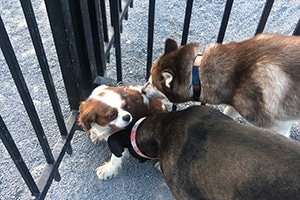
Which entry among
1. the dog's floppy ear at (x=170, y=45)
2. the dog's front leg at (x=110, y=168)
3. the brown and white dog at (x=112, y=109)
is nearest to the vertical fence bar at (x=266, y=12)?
the dog's floppy ear at (x=170, y=45)

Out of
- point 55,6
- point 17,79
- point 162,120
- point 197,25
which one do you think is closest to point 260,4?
point 197,25

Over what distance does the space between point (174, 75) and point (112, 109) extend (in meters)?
0.42

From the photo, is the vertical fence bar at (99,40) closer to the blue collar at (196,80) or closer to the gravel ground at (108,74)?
the gravel ground at (108,74)

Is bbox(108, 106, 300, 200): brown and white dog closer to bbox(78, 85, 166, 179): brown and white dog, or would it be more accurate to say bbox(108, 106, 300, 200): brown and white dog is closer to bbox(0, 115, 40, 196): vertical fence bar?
bbox(78, 85, 166, 179): brown and white dog

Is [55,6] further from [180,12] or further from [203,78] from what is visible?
[180,12]

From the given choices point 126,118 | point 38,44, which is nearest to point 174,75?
point 126,118

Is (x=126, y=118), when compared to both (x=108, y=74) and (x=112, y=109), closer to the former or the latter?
(x=112, y=109)

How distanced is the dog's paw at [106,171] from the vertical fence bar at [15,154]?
17.6 inches

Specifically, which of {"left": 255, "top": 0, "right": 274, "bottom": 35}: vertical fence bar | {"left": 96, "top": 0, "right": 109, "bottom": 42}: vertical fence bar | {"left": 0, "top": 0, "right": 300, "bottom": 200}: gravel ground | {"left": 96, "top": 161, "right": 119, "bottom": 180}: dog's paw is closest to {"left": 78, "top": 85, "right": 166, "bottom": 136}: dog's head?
{"left": 96, "top": 161, "right": 119, "bottom": 180}: dog's paw

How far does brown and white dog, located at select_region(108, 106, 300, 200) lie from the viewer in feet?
6.15

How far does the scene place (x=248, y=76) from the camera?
2412 mm

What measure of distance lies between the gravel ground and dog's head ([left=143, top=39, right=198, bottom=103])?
545 millimetres

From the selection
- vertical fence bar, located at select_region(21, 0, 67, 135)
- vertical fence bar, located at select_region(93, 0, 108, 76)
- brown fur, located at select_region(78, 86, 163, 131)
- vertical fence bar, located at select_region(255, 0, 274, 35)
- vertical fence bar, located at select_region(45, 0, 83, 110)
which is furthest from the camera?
vertical fence bar, located at select_region(93, 0, 108, 76)

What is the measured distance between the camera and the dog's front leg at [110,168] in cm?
278
